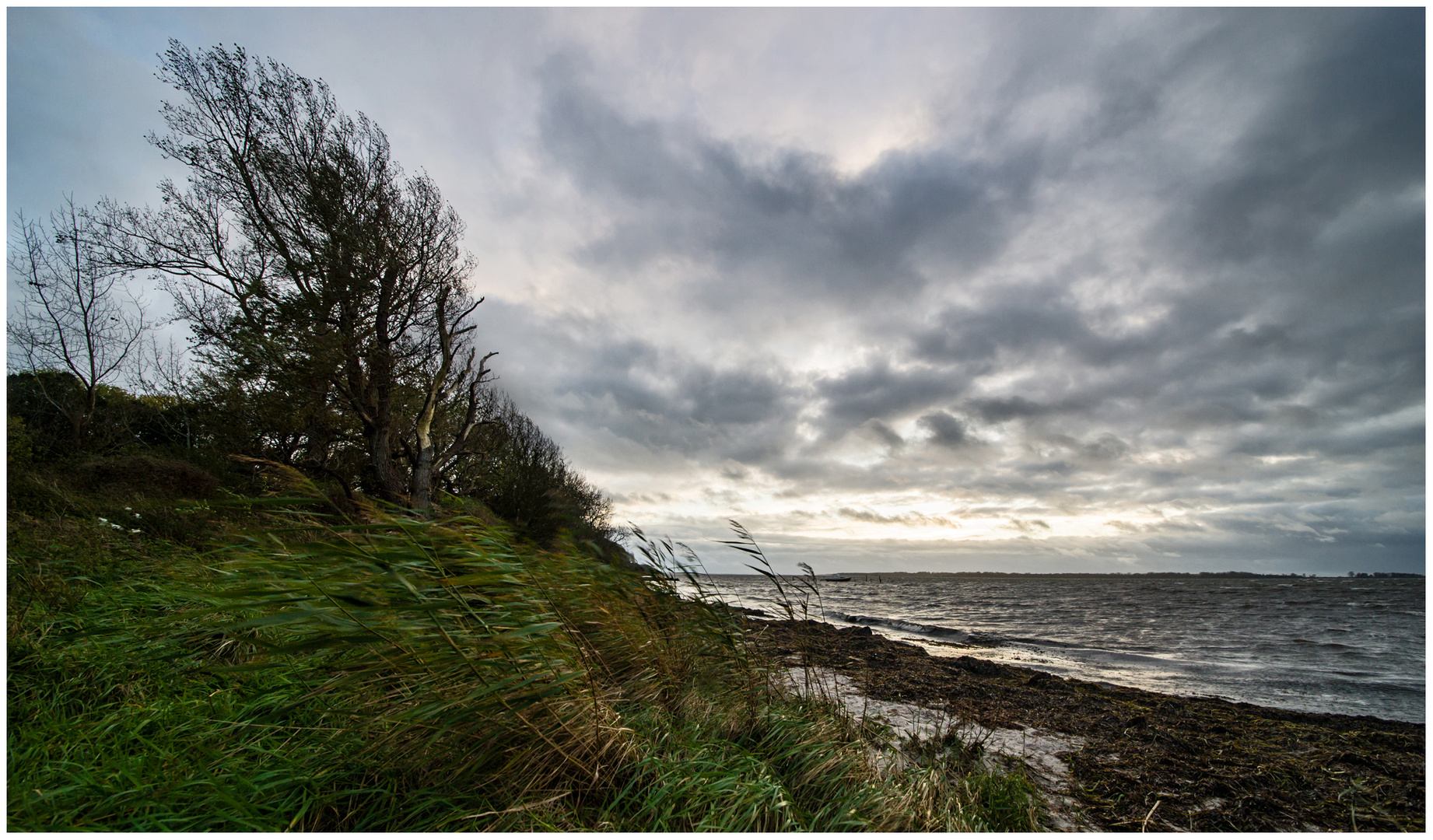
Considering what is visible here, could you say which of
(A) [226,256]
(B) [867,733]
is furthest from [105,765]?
(A) [226,256]

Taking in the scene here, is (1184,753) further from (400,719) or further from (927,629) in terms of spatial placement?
(927,629)

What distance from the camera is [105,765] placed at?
235 centimetres

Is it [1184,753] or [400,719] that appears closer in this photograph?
[400,719]

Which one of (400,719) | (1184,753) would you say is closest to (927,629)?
(1184,753)

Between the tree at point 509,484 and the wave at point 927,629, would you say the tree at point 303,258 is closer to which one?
the tree at point 509,484

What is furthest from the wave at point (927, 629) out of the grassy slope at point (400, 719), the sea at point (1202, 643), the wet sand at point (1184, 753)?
the grassy slope at point (400, 719)

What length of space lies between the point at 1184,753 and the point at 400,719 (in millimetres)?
7775

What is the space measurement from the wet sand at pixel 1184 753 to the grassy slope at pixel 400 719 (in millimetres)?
1515

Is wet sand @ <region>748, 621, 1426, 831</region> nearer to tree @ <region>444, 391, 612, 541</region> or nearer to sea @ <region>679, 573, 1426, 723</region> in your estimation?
sea @ <region>679, 573, 1426, 723</region>

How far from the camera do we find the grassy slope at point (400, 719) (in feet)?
7.55

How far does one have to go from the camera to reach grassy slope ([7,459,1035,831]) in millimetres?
2301

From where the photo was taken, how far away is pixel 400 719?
247cm

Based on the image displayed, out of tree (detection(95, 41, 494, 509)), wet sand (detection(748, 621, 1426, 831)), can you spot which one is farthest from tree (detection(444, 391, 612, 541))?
wet sand (detection(748, 621, 1426, 831))

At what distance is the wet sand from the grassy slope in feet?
4.97
